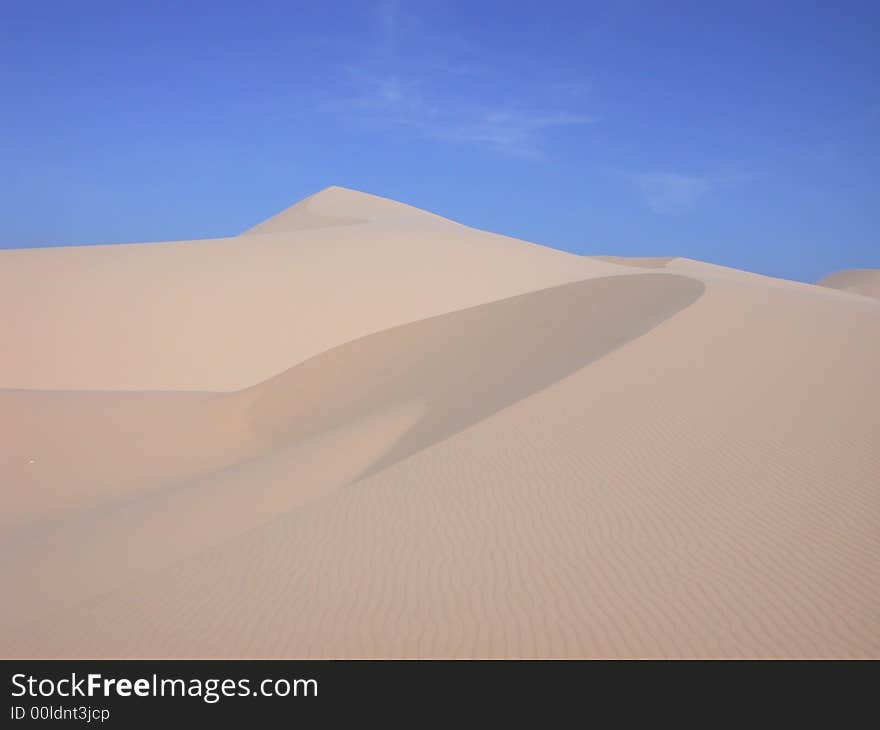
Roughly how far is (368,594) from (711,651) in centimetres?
265

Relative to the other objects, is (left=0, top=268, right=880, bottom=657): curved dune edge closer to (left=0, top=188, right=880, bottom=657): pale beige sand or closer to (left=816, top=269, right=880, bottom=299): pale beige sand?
(left=0, top=188, right=880, bottom=657): pale beige sand

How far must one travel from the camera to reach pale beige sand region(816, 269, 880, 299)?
71.5 meters

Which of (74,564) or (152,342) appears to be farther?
(152,342)

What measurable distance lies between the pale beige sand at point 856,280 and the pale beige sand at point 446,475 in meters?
66.7

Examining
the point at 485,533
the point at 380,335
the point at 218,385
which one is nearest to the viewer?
the point at 485,533

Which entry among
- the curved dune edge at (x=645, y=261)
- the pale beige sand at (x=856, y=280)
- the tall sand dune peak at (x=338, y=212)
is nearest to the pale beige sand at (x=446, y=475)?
the tall sand dune peak at (x=338, y=212)

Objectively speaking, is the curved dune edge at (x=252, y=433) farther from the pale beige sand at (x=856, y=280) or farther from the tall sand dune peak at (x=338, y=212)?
the pale beige sand at (x=856, y=280)

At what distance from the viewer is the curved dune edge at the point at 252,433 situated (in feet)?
26.3

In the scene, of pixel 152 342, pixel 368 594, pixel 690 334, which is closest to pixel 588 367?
pixel 690 334

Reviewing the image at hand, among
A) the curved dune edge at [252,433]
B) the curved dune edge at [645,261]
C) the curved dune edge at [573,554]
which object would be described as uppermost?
the curved dune edge at [645,261]

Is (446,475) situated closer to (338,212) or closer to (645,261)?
(338,212)

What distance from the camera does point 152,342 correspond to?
17.3 m

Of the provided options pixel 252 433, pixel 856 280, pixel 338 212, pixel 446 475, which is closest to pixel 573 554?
pixel 446 475
